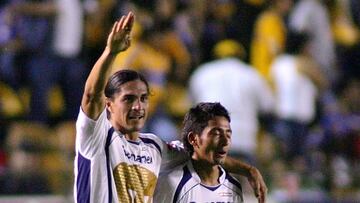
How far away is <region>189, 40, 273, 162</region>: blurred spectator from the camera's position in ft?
37.7

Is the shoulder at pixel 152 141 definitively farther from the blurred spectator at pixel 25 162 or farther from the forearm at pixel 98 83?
the blurred spectator at pixel 25 162

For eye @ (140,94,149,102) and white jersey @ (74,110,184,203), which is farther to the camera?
eye @ (140,94,149,102)

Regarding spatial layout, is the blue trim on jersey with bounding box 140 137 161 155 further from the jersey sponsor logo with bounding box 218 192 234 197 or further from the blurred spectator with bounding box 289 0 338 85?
the blurred spectator with bounding box 289 0 338 85

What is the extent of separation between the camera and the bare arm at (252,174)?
6.58 m

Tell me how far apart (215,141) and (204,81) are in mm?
5356

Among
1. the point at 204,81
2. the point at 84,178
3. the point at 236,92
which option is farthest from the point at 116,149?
the point at 204,81

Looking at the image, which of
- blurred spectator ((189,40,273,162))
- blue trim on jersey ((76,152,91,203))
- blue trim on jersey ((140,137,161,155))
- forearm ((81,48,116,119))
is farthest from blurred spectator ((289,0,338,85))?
forearm ((81,48,116,119))

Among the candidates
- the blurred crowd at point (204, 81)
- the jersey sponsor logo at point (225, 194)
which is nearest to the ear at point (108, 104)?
the jersey sponsor logo at point (225, 194)

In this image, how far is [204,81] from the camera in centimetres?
1166

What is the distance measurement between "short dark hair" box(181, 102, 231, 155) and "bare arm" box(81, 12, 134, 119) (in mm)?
798

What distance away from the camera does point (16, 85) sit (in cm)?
1184

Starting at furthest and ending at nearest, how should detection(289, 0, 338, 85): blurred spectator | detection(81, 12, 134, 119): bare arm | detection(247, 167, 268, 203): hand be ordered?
detection(289, 0, 338, 85): blurred spectator < detection(247, 167, 268, 203): hand < detection(81, 12, 134, 119): bare arm

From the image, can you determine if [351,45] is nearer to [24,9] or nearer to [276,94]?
[276,94]

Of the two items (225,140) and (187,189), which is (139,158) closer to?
(187,189)
